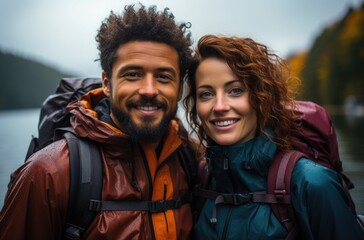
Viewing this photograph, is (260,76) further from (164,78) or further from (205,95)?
(164,78)

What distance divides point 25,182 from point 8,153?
6.07 m

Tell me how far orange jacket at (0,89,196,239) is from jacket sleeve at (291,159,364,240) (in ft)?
3.14

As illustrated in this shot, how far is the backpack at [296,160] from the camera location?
2486 millimetres

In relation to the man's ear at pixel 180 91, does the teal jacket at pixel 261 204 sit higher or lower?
lower

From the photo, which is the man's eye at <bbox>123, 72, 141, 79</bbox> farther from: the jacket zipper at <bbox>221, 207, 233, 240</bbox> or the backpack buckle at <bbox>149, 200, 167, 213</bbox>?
the jacket zipper at <bbox>221, 207, 233, 240</bbox>

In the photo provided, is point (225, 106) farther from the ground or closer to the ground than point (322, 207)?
farther from the ground

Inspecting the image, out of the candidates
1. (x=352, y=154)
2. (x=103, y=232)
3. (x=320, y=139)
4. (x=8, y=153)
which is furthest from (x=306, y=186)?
(x=8, y=153)

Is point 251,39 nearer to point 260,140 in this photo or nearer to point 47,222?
point 260,140

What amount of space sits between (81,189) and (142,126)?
690 mm

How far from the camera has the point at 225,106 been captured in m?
2.85

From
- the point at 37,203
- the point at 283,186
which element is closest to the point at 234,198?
the point at 283,186

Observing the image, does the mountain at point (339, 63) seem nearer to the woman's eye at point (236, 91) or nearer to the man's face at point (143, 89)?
the woman's eye at point (236, 91)

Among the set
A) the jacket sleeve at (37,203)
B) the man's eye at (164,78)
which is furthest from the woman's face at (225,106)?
the jacket sleeve at (37,203)

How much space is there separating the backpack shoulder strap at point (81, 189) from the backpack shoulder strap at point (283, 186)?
122 cm
